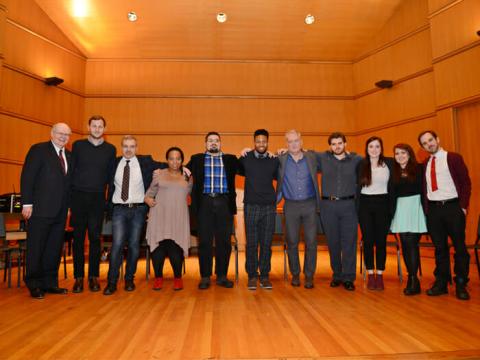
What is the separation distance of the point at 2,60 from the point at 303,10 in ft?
16.7

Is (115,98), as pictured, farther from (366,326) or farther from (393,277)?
(366,326)

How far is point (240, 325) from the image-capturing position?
2092 millimetres

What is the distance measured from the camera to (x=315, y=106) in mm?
7184

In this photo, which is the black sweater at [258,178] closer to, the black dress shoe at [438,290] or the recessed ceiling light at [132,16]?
the black dress shoe at [438,290]

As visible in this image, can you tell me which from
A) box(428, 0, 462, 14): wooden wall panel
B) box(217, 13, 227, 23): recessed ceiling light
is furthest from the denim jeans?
box(428, 0, 462, 14): wooden wall panel

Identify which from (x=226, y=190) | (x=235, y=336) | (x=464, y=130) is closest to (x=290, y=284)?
(x=226, y=190)

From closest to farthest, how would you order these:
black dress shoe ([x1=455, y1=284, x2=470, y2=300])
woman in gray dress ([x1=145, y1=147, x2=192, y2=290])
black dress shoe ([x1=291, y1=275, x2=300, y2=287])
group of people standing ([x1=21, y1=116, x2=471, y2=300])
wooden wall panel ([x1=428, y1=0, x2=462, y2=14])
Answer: black dress shoe ([x1=455, y1=284, x2=470, y2=300]), group of people standing ([x1=21, y1=116, x2=471, y2=300]), woman in gray dress ([x1=145, y1=147, x2=192, y2=290]), black dress shoe ([x1=291, y1=275, x2=300, y2=287]), wooden wall panel ([x1=428, y1=0, x2=462, y2=14])

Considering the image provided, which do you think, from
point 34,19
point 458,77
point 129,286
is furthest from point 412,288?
point 34,19

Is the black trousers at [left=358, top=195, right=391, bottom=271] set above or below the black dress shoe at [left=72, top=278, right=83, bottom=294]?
above

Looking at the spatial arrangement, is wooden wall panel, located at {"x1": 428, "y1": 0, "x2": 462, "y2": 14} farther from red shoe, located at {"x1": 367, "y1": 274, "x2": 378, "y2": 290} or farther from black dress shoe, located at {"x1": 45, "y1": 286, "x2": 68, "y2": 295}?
black dress shoe, located at {"x1": 45, "y1": 286, "x2": 68, "y2": 295}

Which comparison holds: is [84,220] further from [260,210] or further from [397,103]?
[397,103]

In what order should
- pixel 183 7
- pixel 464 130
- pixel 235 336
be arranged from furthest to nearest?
pixel 183 7
pixel 464 130
pixel 235 336

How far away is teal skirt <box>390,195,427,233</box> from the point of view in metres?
3.00

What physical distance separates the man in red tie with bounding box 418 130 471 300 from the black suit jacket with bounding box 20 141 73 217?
3290 millimetres
